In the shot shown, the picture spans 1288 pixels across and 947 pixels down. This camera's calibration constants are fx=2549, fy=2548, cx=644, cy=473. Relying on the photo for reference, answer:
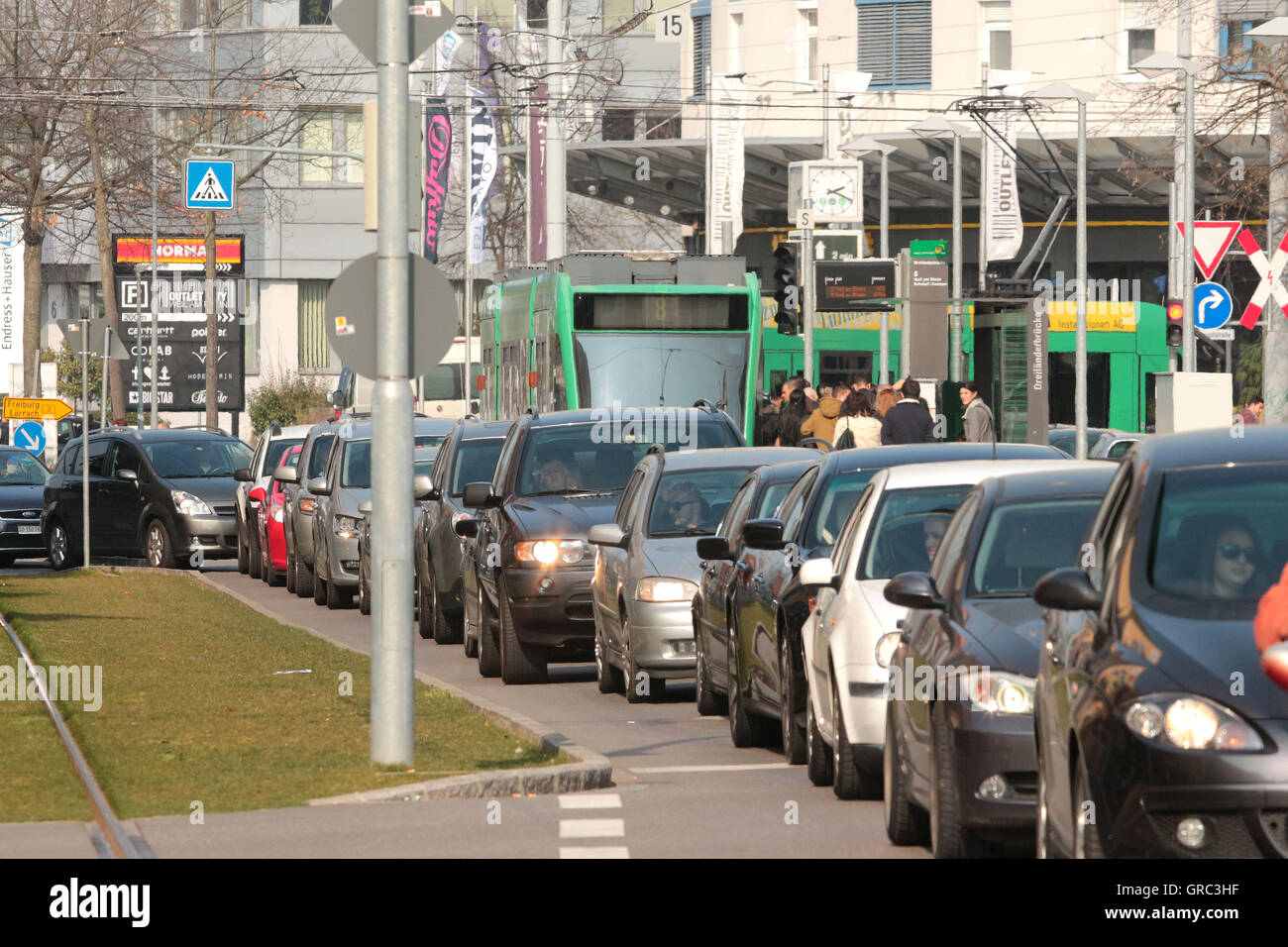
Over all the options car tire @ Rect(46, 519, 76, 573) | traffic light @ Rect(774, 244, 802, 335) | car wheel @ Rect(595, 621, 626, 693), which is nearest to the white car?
car wheel @ Rect(595, 621, 626, 693)

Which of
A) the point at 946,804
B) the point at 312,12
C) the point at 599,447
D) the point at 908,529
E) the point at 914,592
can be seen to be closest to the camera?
the point at 946,804

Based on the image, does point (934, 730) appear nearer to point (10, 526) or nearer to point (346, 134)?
point (10, 526)

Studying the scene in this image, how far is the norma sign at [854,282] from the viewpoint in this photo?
33.4 m

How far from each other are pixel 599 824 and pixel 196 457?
25091mm

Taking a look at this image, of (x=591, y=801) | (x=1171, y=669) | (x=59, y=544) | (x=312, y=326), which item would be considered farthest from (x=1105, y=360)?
(x=1171, y=669)

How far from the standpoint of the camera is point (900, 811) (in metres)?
9.66

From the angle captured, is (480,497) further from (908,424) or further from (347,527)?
(908,424)

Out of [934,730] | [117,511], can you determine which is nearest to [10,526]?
[117,511]

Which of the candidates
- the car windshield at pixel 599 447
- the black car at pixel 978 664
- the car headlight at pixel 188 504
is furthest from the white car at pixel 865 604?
the car headlight at pixel 188 504

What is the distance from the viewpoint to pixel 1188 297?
109 ft

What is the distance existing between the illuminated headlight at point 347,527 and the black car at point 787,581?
12.5 meters

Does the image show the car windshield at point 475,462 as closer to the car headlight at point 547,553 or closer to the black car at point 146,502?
the car headlight at point 547,553

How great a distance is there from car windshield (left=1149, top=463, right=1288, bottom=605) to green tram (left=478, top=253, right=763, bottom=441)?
792 inches
